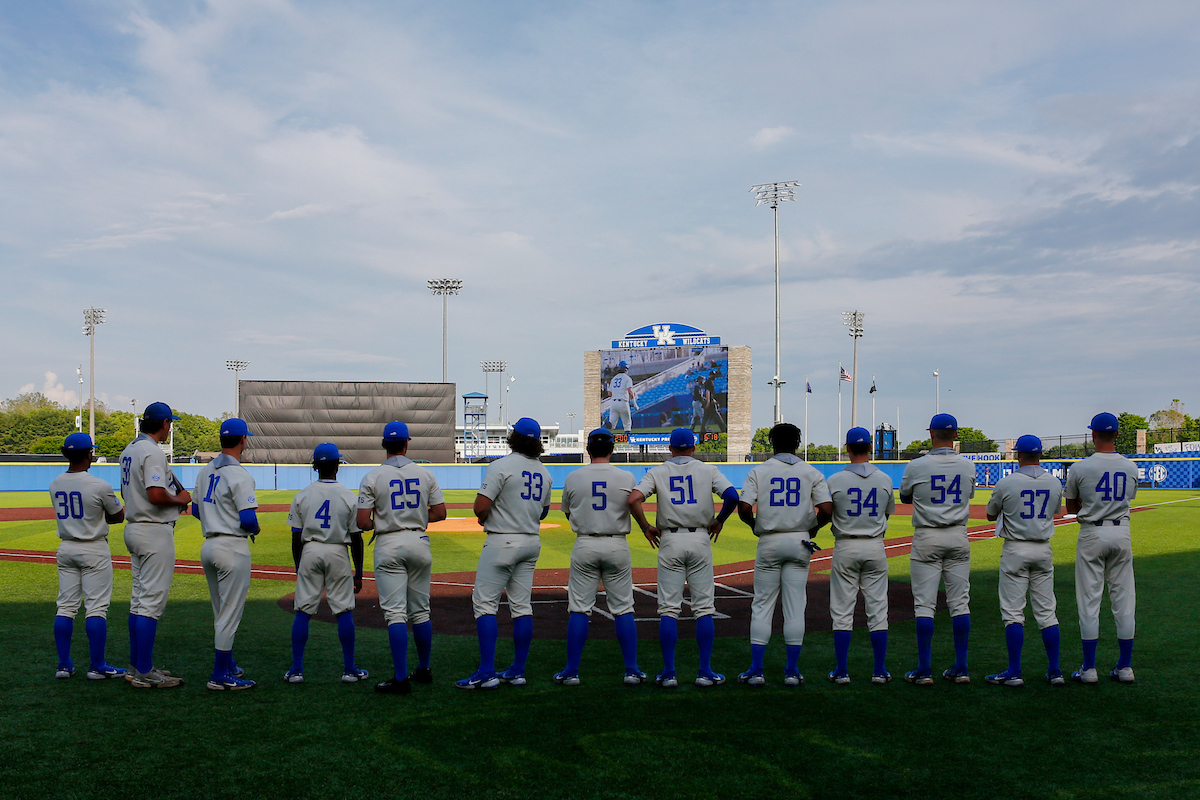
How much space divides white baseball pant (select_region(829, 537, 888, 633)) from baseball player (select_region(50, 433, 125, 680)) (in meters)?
5.97

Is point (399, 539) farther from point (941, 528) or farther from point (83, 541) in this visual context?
point (941, 528)

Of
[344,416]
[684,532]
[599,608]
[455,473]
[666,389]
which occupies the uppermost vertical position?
[666,389]

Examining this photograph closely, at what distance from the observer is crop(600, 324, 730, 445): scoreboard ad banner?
172 ft

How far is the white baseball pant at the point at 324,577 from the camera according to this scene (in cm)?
658

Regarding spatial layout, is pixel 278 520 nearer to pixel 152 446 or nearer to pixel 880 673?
pixel 152 446

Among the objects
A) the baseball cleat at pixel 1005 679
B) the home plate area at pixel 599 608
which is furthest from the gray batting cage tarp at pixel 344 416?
the baseball cleat at pixel 1005 679

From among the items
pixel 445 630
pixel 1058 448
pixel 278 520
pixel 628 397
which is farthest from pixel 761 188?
pixel 445 630

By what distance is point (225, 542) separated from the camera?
21.3 feet

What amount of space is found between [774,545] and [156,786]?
4.60m

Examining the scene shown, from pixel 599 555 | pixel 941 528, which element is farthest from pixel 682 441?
pixel 941 528

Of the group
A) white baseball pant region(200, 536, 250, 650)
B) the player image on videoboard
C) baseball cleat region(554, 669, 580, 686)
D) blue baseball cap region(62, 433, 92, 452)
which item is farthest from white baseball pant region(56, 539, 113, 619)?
the player image on videoboard

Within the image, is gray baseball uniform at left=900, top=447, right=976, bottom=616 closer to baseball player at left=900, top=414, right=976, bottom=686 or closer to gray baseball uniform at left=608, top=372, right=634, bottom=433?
baseball player at left=900, top=414, right=976, bottom=686

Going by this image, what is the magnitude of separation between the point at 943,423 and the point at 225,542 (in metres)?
6.13

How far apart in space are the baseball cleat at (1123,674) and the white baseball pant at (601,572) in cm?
410
